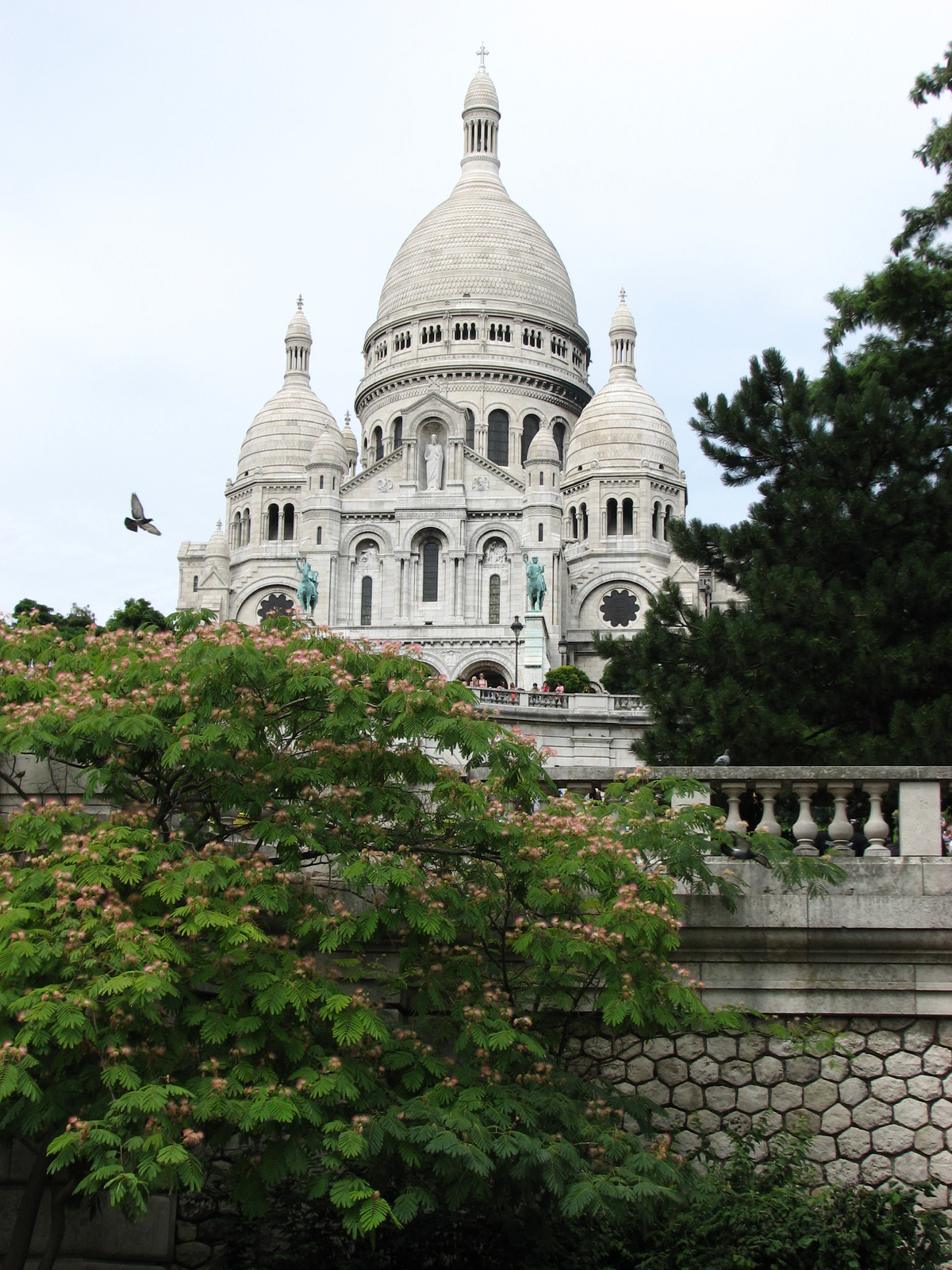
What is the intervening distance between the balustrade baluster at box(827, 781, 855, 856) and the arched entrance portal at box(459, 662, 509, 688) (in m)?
58.7

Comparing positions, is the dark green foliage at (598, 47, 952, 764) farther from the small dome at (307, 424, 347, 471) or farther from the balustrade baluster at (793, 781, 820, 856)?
the small dome at (307, 424, 347, 471)

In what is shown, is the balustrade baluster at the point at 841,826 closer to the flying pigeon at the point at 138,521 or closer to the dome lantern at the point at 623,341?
the flying pigeon at the point at 138,521

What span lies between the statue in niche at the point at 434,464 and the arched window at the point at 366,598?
18.8 ft

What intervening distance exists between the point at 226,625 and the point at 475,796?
2.33 metres

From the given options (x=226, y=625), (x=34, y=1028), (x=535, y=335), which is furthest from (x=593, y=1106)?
(x=535, y=335)

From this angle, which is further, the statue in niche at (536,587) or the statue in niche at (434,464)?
the statue in niche at (434,464)

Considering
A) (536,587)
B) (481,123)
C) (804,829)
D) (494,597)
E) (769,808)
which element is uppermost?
(481,123)

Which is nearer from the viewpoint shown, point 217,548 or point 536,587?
point 536,587

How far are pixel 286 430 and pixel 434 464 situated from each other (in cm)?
1363

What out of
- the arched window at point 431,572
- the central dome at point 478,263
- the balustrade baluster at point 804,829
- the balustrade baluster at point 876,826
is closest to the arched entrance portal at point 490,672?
the arched window at point 431,572

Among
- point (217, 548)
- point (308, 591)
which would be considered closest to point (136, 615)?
point (308, 591)

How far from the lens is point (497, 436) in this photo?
92.2 metres

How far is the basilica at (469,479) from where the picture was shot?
247 feet

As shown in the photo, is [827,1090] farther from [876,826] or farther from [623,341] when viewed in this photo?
[623,341]
